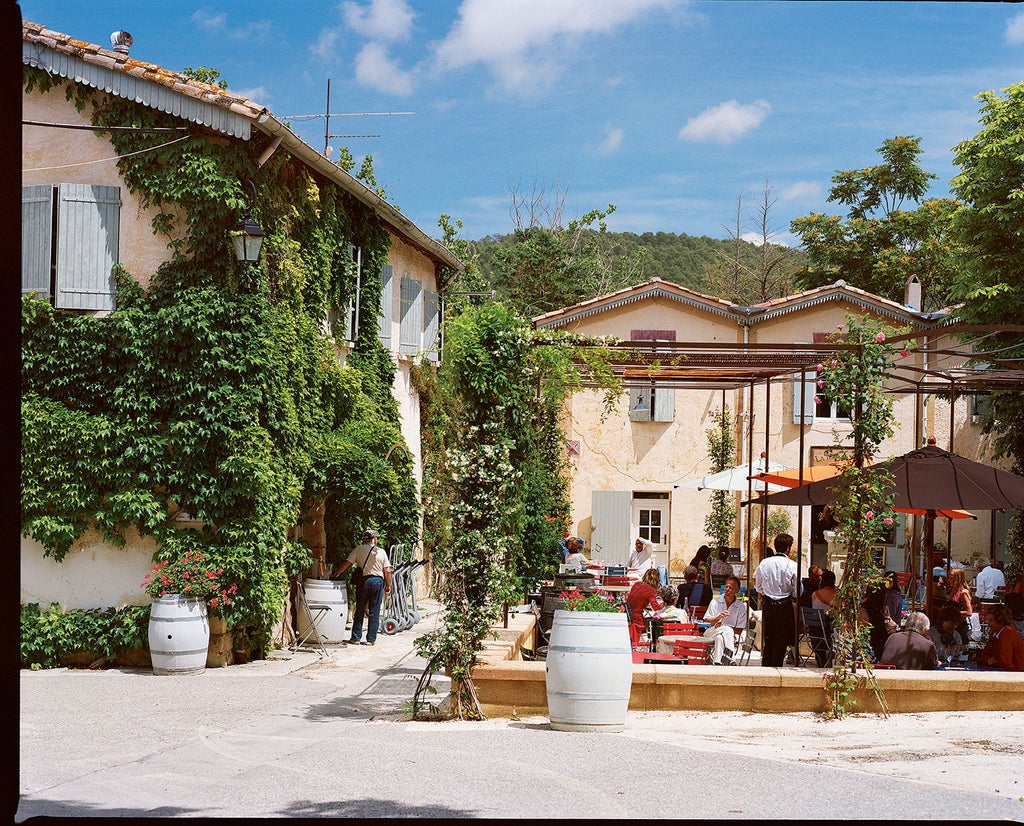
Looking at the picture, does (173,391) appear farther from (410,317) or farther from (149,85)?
(410,317)

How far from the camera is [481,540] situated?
9.73 metres

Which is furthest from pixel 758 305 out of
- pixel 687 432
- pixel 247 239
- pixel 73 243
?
pixel 73 243

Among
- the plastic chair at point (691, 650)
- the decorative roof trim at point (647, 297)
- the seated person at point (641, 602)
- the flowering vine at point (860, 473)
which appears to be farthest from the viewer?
the decorative roof trim at point (647, 297)

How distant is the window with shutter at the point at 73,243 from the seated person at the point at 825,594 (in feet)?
27.1

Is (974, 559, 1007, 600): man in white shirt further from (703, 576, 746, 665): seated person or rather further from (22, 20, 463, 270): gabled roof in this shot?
(22, 20, 463, 270): gabled roof

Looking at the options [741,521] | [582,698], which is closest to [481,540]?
[582,698]

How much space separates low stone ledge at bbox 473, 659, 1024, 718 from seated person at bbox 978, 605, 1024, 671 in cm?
98

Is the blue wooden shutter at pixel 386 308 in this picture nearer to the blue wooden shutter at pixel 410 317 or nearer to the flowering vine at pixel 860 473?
the blue wooden shutter at pixel 410 317

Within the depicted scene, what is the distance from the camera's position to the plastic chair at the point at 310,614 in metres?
14.5

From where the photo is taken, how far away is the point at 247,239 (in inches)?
497

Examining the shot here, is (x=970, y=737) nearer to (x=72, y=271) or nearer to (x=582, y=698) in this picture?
(x=582, y=698)

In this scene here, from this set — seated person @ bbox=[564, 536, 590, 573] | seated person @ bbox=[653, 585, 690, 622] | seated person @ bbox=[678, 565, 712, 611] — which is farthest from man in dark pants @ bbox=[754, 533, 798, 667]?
seated person @ bbox=[564, 536, 590, 573]

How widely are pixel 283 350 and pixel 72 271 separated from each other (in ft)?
8.11

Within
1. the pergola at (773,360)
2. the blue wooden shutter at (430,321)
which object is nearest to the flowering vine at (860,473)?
the pergola at (773,360)
